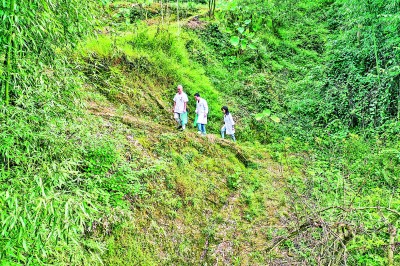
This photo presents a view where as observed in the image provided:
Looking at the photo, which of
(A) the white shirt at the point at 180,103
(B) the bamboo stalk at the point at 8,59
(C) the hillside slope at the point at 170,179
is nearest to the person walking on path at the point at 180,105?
(A) the white shirt at the point at 180,103

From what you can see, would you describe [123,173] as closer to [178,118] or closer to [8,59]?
[8,59]

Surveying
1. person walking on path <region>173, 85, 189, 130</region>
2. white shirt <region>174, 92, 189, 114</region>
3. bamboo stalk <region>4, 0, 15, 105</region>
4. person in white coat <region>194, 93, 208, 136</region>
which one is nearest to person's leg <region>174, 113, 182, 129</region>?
person walking on path <region>173, 85, 189, 130</region>

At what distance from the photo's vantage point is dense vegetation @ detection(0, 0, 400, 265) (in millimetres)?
2219

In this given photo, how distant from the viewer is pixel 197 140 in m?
6.16

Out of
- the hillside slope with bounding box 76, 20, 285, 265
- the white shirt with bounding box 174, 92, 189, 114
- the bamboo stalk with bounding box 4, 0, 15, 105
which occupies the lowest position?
the hillside slope with bounding box 76, 20, 285, 265

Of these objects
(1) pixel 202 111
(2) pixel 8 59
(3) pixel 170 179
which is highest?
(2) pixel 8 59

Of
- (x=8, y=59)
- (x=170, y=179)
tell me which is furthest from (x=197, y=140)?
(x=8, y=59)

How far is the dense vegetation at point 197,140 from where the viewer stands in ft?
7.28

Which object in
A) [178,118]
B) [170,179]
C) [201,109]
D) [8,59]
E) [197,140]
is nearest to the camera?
[8,59]

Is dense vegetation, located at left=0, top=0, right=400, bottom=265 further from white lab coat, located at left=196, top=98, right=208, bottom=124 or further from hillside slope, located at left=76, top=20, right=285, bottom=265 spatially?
white lab coat, located at left=196, top=98, right=208, bottom=124

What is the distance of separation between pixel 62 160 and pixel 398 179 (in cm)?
642

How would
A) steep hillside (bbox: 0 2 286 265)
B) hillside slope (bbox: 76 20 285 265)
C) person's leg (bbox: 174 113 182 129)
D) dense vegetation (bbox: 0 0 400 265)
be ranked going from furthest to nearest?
person's leg (bbox: 174 113 182 129) → hillside slope (bbox: 76 20 285 265) → dense vegetation (bbox: 0 0 400 265) → steep hillside (bbox: 0 2 286 265)

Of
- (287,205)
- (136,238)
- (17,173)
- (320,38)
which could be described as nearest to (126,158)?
(136,238)

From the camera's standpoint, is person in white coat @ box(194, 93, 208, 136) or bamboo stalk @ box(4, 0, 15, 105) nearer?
bamboo stalk @ box(4, 0, 15, 105)
